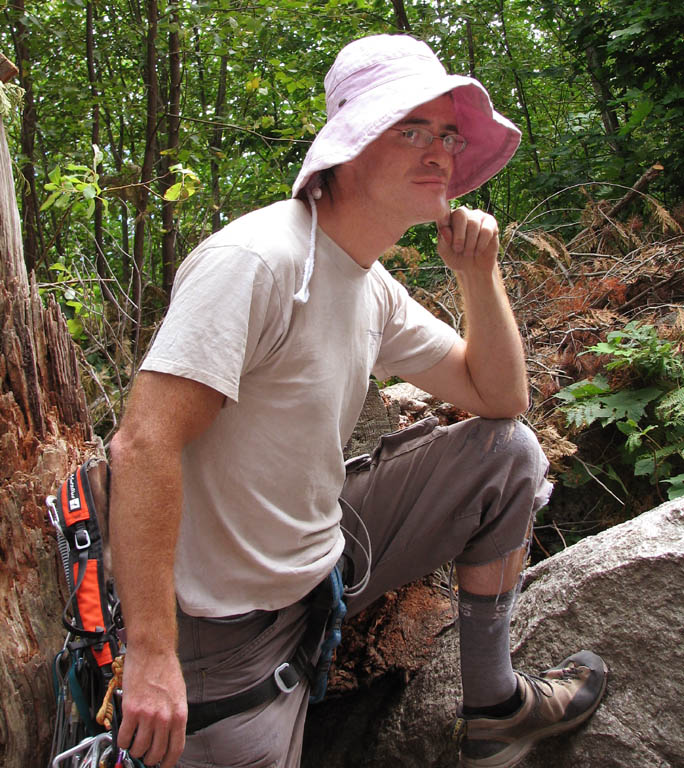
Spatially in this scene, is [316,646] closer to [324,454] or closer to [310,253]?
[324,454]

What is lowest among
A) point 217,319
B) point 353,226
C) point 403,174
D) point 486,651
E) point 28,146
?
point 486,651

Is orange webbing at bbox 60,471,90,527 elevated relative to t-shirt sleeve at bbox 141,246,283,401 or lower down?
lower down

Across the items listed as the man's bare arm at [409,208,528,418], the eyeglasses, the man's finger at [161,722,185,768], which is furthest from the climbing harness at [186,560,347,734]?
the eyeglasses

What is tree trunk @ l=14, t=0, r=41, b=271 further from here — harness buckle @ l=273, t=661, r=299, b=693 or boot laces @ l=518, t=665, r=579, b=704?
boot laces @ l=518, t=665, r=579, b=704

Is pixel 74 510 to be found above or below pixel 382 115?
below

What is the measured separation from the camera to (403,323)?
2.43m

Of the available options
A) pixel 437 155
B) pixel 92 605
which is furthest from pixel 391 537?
pixel 437 155

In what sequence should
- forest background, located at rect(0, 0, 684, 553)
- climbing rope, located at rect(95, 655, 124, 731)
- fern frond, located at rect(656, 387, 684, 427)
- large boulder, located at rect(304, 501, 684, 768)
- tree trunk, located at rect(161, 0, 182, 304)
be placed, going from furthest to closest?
tree trunk, located at rect(161, 0, 182, 304)
forest background, located at rect(0, 0, 684, 553)
fern frond, located at rect(656, 387, 684, 427)
large boulder, located at rect(304, 501, 684, 768)
climbing rope, located at rect(95, 655, 124, 731)

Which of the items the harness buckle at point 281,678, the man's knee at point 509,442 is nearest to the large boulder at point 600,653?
the man's knee at point 509,442

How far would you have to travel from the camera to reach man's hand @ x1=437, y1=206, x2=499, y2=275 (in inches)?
Answer: 93.2

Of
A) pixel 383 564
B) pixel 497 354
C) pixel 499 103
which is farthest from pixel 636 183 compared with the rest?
pixel 383 564

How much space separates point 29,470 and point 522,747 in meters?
1.85

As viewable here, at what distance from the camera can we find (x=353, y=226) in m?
2.07

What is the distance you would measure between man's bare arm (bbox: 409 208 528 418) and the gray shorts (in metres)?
0.09
